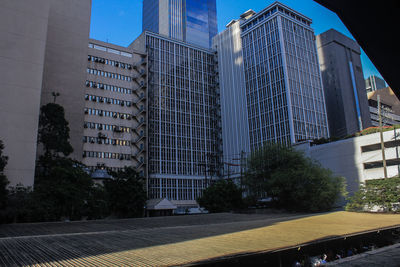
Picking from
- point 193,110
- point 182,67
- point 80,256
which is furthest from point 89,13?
point 80,256

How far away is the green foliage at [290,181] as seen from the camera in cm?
3834

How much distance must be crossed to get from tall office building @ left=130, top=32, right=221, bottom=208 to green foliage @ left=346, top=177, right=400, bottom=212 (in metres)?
43.5

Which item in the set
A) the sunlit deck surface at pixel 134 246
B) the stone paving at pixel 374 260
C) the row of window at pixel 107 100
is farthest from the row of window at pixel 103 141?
the stone paving at pixel 374 260

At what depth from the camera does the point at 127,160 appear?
72125mm

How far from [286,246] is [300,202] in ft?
90.4

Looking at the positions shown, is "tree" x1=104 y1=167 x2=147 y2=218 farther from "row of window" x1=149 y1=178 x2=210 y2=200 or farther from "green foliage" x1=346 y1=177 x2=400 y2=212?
"green foliage" x1=346 y1=177 x2=400 y2=212

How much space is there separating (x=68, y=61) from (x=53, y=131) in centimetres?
2165

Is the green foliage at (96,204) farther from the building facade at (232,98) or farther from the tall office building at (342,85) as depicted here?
the tall office building at (342,85)

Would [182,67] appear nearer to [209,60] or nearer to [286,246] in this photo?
[209,60]

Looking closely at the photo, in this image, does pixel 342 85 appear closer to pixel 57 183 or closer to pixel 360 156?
pixel 360 156

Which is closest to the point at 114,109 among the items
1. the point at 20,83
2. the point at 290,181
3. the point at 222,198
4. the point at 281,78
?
the point at 20,83

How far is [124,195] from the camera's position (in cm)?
4894

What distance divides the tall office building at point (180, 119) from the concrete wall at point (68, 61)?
2110 cm

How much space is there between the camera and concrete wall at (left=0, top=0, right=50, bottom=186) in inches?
1443
